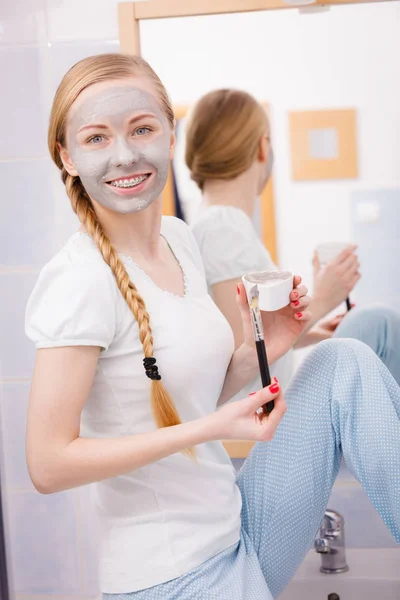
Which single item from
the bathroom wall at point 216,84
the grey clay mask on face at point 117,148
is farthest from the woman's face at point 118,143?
the bathroom wall at point 216,84

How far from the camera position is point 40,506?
4.79 feet

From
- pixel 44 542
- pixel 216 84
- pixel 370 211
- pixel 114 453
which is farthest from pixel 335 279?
pixel 44 542

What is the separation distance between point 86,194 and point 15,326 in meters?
0.43

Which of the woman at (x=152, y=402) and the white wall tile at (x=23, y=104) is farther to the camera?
the white wall tile at (x=23, y=104)

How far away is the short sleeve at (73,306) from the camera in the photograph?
2.97 ft

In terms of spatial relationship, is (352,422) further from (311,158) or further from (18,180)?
(18,180)

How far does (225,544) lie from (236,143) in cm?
65

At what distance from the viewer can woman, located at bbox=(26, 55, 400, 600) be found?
0.91 meters

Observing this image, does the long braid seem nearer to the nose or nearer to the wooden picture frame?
the nose

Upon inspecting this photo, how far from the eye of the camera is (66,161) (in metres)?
1.04

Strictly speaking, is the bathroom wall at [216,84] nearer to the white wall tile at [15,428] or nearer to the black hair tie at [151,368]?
the white wall tile at [15,428]

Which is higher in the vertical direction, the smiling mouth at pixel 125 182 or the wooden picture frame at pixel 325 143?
the wooden picture frame at pixel 325 143

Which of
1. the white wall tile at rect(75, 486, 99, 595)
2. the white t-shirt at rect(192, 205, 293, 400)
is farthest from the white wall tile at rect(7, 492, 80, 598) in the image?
the white t-shirt at rect(192, 205, 293, 400)

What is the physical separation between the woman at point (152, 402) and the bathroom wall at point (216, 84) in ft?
1.03
